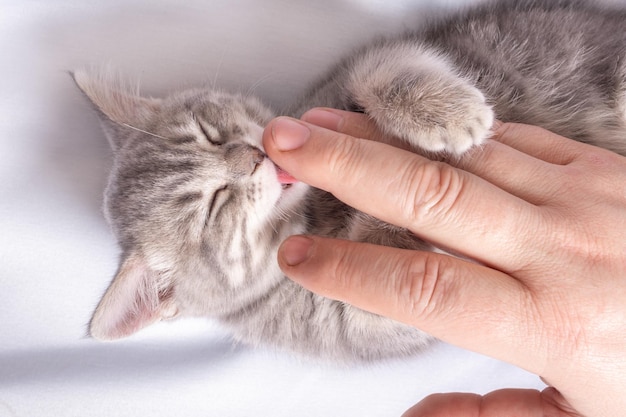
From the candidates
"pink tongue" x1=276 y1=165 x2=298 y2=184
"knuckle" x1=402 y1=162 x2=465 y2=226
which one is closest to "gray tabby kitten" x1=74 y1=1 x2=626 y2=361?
"pink tongue" x1=276 y1=165 x2=298 y2=184

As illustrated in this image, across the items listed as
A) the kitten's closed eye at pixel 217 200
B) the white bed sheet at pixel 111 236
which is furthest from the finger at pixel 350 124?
the white bed sheet at pixel 111 236

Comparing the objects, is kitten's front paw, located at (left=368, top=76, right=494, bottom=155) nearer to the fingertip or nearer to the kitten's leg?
the kitten's leg

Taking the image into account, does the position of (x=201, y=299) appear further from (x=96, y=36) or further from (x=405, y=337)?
(x=96, y=36)

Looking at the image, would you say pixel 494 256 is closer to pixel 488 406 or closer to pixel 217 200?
pixel 488 406

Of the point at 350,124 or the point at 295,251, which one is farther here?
A: the point at 350,124

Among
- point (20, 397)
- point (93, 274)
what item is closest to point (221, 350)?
point (93, 274)

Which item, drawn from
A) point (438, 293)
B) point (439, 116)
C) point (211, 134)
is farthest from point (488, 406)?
point (211, 134)
